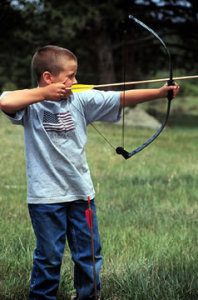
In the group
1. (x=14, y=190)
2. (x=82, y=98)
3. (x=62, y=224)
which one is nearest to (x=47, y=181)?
(x=62, y=224)

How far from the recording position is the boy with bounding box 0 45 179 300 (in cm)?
325

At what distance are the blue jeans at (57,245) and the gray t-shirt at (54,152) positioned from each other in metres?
0.06

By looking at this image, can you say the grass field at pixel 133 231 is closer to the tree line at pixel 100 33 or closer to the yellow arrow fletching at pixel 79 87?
the yellow arrow fletching at pixel 79 87

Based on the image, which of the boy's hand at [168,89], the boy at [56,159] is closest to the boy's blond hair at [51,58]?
the boy at [56,159]

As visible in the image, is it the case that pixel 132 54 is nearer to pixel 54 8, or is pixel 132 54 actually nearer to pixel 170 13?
pixel 170 13

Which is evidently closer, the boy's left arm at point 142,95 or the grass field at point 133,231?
the boy's left arm at point 142,95

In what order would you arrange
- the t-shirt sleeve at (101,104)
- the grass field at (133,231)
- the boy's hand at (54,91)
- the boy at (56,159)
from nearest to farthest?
the boy's hand at (54,91) < the boy at (56,159) < the t-shirt sleeve at (101,104) < the grass field at (133,231)

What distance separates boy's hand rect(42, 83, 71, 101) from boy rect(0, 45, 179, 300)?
0.02 metres

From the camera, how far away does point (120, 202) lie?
6.58 meters

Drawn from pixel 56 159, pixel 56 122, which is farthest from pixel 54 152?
pixel 56 122

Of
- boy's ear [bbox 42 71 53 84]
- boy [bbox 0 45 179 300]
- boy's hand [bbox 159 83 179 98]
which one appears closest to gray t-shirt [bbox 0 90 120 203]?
boy [bbox 0 45 179 300]

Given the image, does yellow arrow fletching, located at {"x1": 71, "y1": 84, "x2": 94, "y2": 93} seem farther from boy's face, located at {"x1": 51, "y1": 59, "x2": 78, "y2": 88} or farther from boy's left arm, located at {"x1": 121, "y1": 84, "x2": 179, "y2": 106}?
boy's left arm, located at {"x1": 121, "y1": 84, "x2": 179, "y2": 106}

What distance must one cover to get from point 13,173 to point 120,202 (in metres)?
2.40

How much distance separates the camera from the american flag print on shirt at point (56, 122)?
3.28 meters
